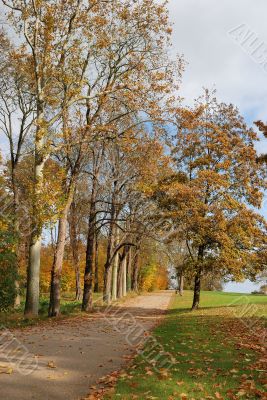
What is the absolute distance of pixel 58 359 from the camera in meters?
9.88

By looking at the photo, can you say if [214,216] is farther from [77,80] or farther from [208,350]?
[208,350]

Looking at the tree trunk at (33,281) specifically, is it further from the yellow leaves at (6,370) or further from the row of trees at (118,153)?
the yellow leaves at (6,370)

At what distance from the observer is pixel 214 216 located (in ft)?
82.5

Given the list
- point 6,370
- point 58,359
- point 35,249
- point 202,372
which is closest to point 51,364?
point 58,359

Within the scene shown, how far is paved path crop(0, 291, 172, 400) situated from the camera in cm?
744

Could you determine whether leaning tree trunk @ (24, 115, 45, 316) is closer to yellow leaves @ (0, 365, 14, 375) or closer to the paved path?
the paved path

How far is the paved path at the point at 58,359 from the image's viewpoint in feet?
24.4

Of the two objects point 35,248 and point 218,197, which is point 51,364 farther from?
point 218,197

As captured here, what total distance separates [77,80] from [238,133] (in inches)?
441

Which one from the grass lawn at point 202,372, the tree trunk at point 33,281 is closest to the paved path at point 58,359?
the grass lawn at point 202,372

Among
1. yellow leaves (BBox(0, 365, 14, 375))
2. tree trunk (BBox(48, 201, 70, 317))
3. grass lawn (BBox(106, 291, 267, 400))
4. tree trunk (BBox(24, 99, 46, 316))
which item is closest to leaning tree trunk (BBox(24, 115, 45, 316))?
tree trunk (BBox(24, 99, 46, 316))

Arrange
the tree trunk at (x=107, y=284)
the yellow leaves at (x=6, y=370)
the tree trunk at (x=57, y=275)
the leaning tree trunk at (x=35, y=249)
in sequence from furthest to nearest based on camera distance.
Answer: the tree trunk at (x=107, y=284) < the tree trunk at (x=57, y=275) < the leaning tree trunk at (x=35, y=249) < the yellow leaves at (x=6, y=370)

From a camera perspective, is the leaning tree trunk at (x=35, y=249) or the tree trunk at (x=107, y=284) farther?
the tree trunk at (x=107, y=284)

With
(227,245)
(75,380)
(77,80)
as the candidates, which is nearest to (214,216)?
(227,245)
